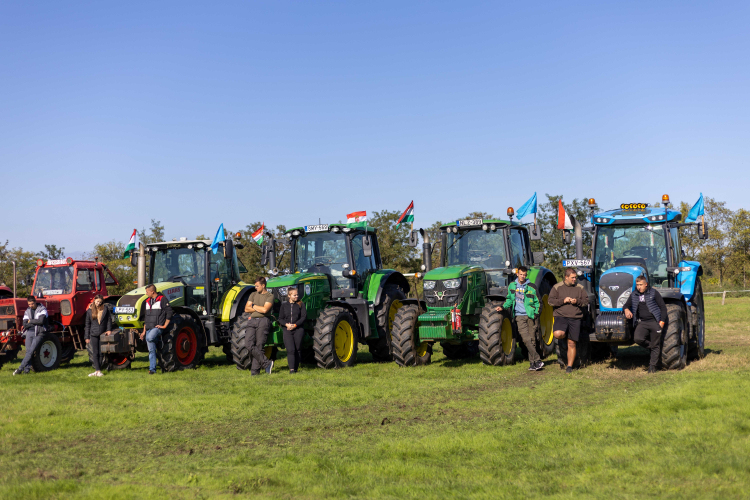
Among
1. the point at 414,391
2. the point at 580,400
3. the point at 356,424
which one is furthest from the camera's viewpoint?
the point at 414,391

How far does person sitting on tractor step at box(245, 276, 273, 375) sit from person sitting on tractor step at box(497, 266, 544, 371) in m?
3.77

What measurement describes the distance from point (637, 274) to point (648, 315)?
2.70ft

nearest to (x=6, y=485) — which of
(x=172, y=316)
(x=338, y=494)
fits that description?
(x=338, y=494)

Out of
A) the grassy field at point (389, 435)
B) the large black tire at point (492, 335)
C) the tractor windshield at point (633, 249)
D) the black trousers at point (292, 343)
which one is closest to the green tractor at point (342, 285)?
the black trousers at point (292, 343)

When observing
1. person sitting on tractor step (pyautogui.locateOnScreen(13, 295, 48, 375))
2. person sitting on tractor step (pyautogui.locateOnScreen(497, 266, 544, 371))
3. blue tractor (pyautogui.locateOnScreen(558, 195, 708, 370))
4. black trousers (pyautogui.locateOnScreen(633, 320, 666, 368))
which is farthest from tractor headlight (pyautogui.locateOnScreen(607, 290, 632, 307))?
person sitting on tractor step (pyautogui.locateOnScreen(13, 295, 48, 375))

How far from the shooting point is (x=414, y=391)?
9453 millimetres

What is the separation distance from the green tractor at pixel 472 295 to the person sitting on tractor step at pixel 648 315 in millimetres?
1766

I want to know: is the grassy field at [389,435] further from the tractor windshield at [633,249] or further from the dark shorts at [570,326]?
the tractor windshield at [633,249]

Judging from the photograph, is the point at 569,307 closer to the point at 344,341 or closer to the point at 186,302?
the point at 344,341

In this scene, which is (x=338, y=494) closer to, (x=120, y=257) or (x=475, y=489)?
(x=475, y=489)

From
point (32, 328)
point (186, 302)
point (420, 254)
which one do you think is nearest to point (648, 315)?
point (186, 302)

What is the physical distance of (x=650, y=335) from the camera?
10180 millimetres

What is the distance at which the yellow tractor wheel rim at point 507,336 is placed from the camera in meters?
11.8

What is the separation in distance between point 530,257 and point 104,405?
7908mm
